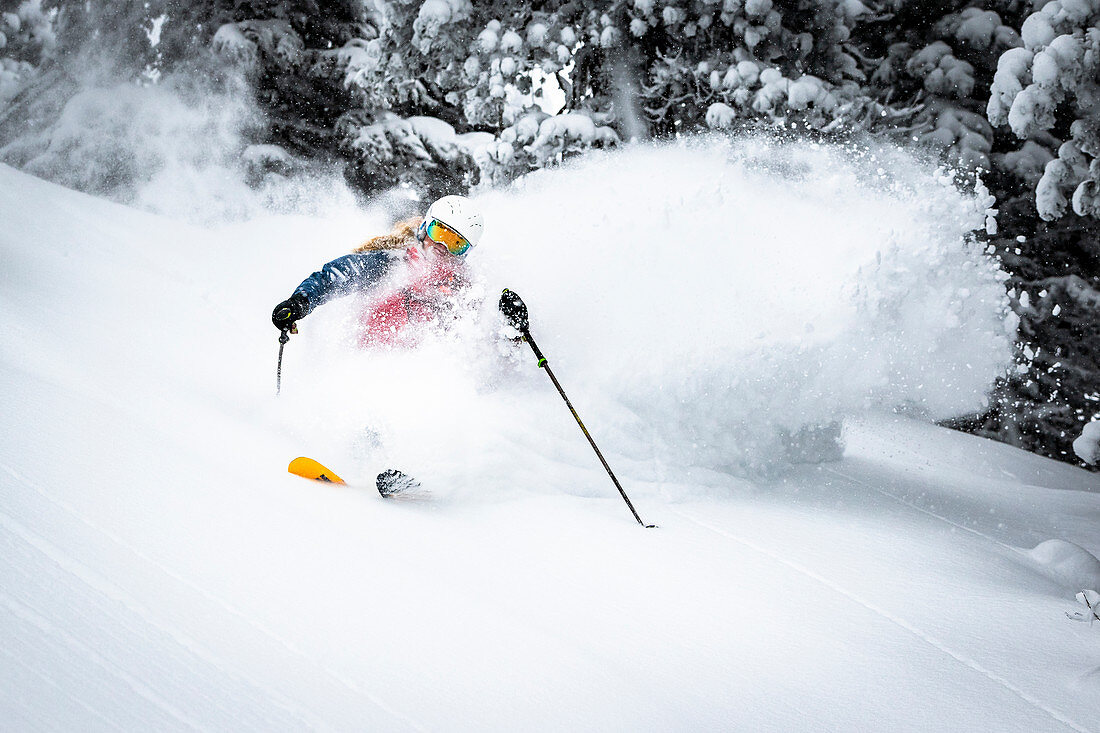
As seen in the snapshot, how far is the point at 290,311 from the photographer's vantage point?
446cm

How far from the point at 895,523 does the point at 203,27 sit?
1317 centimetres

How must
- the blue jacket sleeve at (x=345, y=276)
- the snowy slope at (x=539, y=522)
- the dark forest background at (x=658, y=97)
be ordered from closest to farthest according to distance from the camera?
the snowy slope at (x=539, y=522) → the blue jacket sleeve at (x=345, y=276) → the dark forest background at (x=658, y=97)

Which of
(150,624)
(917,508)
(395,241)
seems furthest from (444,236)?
(917,508)

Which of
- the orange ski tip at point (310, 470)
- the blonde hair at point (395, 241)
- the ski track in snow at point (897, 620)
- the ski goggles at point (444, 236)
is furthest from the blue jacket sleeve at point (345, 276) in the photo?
the ski track in snow at point (897, 620)

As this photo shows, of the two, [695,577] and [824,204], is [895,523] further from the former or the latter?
[824,204]

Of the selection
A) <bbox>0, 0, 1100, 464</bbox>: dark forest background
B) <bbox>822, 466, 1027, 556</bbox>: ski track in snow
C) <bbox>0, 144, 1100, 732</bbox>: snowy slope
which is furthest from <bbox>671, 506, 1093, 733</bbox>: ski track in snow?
<bbox>0, 0, 1100, 464</bbox>: dark forest background

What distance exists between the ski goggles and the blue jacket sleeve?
1.11 feet

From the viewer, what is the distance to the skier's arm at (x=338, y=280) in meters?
4.57

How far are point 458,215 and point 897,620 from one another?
3288 mm

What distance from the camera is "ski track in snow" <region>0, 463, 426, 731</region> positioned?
1.68 meters

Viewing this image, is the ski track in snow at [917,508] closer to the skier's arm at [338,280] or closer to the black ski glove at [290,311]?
the skier's arm at [338,280]

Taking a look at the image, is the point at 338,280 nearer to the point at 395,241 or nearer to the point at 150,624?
the point at 395,241

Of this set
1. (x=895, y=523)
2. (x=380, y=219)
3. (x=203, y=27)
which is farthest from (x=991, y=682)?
(x=203, y=27)

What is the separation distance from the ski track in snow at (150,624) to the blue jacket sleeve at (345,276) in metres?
2.44
